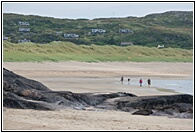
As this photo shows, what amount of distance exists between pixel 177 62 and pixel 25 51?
19.3 m

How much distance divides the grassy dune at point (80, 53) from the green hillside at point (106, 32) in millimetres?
23688

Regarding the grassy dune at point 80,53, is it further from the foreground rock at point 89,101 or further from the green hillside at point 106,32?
the foreground rock at point 89,101

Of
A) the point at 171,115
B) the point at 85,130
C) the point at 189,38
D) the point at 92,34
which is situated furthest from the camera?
the point at 92,34

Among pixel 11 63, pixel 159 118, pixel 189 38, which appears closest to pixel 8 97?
pixel 159 118

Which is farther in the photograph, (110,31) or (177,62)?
(110,31)

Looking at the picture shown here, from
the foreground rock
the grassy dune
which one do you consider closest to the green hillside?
the grassy dune

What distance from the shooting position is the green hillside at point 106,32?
358 feet

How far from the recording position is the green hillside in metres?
109

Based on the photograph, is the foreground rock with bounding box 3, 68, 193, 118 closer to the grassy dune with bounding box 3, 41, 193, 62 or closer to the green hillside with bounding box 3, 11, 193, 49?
the grassy dune with bounding box 3, 41, 193, 62

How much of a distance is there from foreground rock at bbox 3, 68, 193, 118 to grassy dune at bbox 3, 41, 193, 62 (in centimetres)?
3095

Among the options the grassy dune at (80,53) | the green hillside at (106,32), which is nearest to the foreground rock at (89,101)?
the grassy dune at (80,53)

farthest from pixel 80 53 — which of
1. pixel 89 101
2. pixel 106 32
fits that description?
pixel 106 32

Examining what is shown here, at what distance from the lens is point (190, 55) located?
3118 inches

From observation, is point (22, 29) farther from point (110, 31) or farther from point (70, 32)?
point (110, 31)
